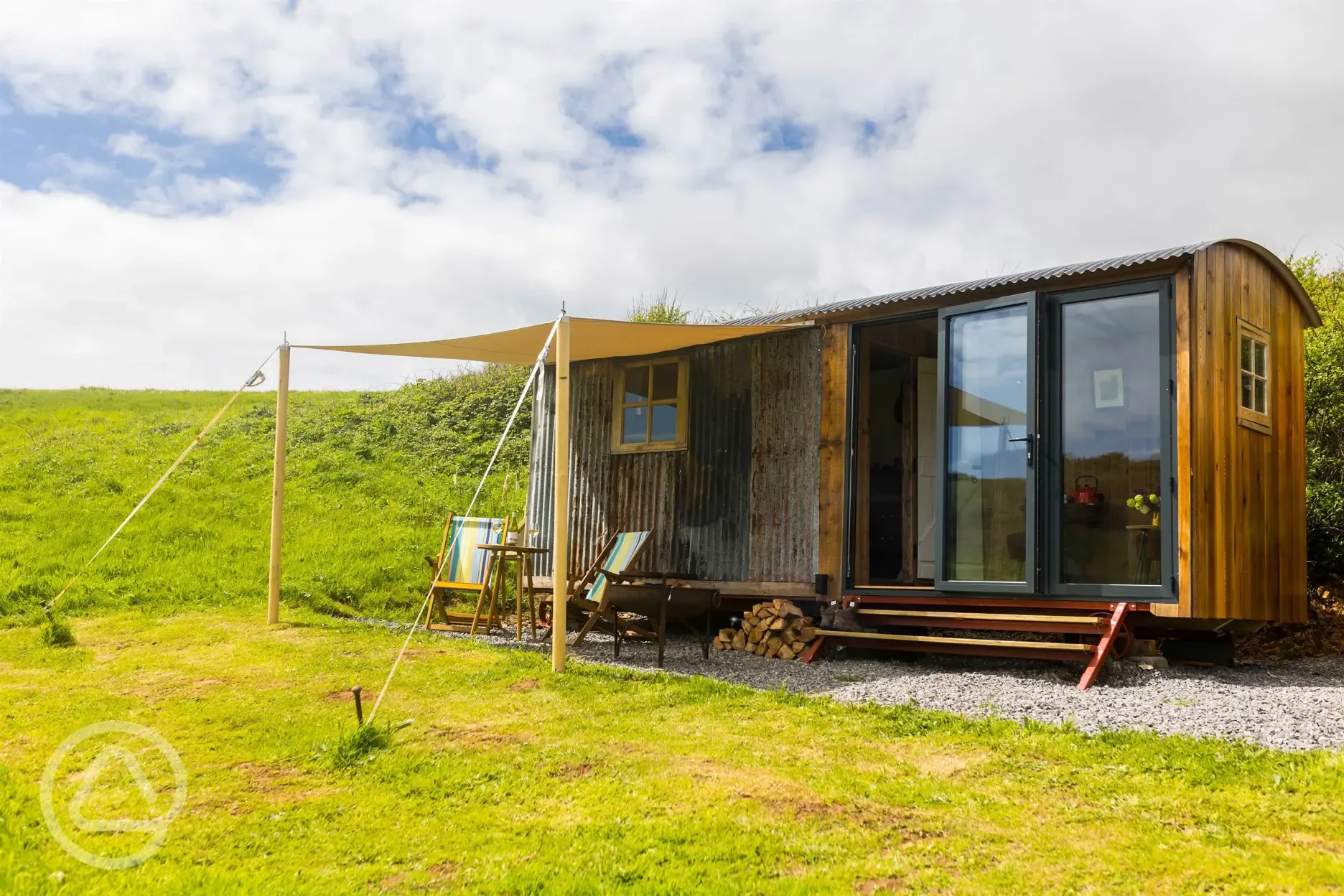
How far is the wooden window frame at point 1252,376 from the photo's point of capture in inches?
238

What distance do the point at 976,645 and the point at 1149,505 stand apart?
1271 millimetres

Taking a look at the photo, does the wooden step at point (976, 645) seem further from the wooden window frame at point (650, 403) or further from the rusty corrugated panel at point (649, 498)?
the wooden window frame at point (650, 403)

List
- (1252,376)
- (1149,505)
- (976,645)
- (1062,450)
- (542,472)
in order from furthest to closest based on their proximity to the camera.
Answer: (542,472), (1252,376), (976,645), (1062,450), (1149,505)

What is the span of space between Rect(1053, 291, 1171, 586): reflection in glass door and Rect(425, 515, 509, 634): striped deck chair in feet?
12.8

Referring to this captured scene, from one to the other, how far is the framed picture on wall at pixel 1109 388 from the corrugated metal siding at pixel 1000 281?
1.91 ft

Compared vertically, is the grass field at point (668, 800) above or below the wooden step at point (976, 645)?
below

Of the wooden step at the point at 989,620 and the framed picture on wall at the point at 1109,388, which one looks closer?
the wooden step at the point at 989,620

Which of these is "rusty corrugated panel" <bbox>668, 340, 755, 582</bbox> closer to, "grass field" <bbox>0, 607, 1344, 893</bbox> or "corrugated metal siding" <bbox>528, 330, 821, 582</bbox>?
"corrugated metal siding" <bbox>528, 330, 821, 582</bbox>

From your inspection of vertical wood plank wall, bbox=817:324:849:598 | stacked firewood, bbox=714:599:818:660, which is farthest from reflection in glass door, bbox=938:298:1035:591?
stacked firewood, bbox=714:599:818:660

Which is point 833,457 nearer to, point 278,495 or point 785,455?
point 785,455

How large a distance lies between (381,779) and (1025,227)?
11.2 metres

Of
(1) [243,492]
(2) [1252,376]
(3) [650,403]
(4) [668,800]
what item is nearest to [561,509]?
(4) [668,800]

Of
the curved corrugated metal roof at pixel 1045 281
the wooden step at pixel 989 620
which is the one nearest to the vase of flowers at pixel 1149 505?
the wooden step at pixel 989 620

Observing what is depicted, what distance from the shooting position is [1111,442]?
587 centimetres
